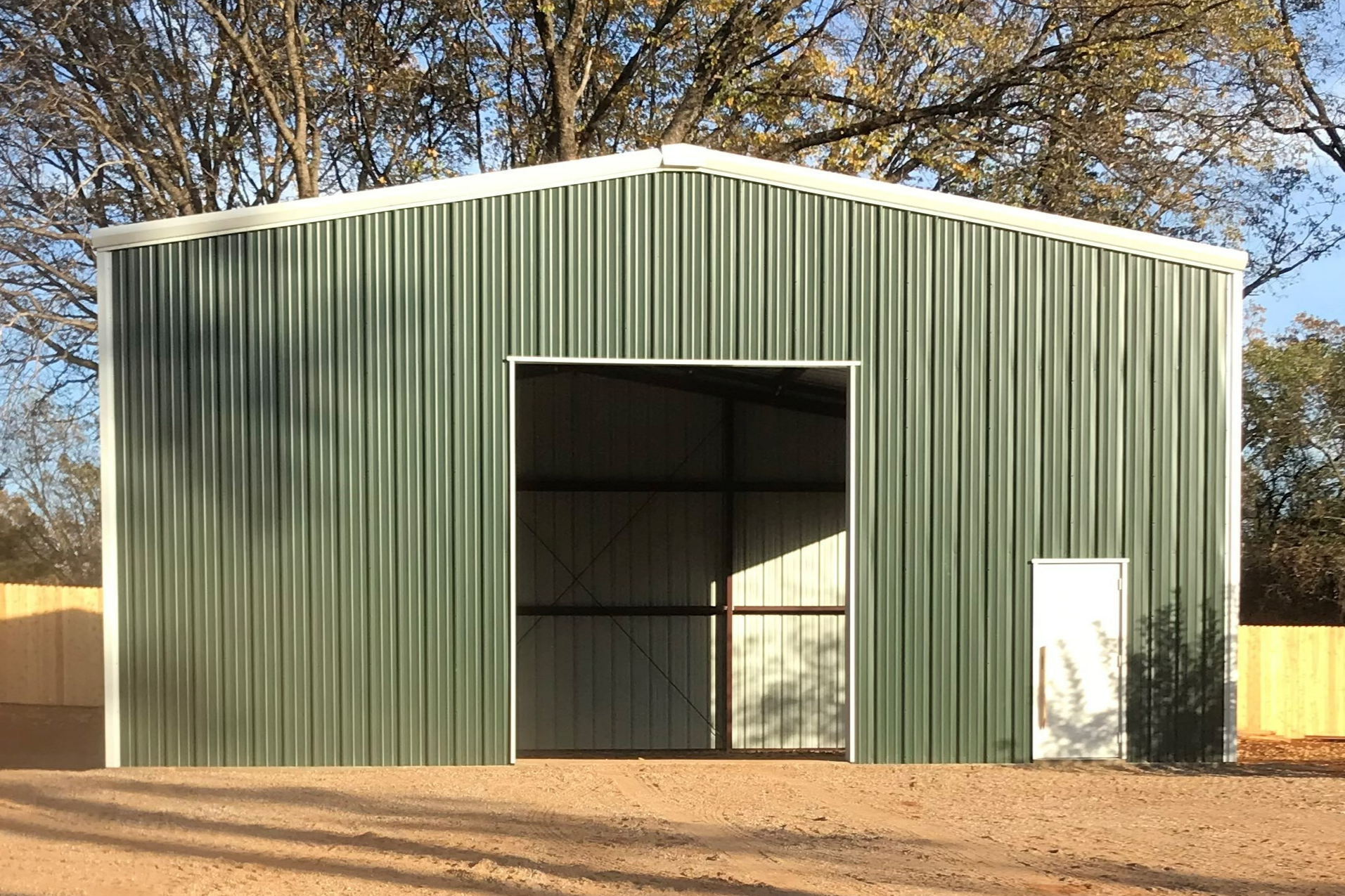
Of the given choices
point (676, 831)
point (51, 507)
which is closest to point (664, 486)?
point (676, 831)

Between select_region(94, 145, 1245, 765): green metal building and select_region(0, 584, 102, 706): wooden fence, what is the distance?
956 cm

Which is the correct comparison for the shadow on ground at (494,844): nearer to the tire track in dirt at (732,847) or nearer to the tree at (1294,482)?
the tire track in dirt at (732,847)

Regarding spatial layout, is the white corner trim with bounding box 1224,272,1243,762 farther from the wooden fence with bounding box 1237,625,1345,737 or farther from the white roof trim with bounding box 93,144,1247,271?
the wooden fence with bounding box 1237,625,1345,737

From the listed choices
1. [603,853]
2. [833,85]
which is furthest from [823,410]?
[603,853]

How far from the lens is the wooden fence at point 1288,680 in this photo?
16.6m

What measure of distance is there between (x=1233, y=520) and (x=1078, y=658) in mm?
1930

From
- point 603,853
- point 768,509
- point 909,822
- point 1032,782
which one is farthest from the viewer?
point 768,509

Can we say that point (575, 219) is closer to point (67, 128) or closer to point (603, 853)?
point (603, 853)

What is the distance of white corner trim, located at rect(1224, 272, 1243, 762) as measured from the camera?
11.2 meters

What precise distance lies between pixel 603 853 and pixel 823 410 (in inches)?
410

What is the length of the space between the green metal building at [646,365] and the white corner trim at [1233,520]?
4 centimetres

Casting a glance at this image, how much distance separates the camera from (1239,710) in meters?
16.7

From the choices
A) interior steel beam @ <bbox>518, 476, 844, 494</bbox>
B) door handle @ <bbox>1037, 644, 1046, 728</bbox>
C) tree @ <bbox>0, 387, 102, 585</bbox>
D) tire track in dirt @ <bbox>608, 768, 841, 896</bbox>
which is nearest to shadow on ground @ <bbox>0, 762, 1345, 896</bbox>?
tire track in dirt @ <bbox>608, 768, 841, 896</bbox>

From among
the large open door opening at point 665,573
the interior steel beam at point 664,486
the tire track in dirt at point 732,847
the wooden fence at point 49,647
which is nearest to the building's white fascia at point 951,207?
the tire track in dirt at point 732,847
